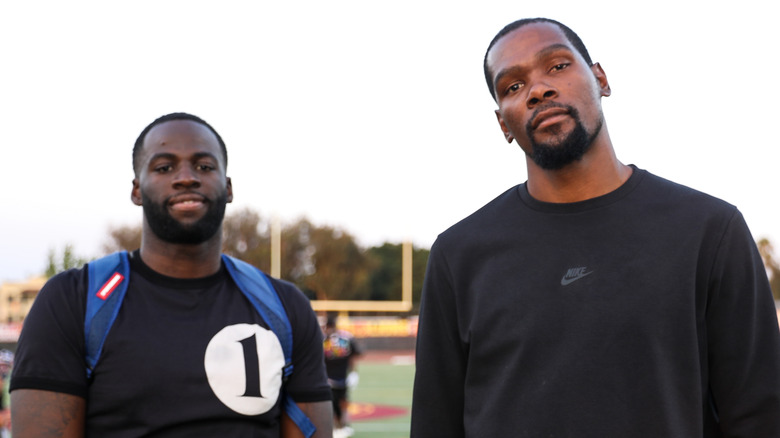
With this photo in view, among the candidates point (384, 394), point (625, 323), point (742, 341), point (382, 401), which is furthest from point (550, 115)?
point (384, 394)

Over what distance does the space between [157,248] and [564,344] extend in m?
1.46

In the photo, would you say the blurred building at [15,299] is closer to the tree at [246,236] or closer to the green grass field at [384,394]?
the tree at [246,236]

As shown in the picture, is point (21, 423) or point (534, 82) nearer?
point (534, 82)

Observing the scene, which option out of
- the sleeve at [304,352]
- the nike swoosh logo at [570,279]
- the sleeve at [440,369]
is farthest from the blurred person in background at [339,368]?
the nike swoosh logo at [570,279]

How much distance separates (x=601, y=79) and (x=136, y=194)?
158cm

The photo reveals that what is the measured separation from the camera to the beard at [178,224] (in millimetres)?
2732

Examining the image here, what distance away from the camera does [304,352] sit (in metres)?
2.86

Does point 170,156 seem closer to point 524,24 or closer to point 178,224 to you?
point 178,224

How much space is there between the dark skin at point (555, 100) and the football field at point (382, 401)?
338 inches

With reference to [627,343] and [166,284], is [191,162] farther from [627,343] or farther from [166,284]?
[627,343]

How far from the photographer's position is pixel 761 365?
183 cm

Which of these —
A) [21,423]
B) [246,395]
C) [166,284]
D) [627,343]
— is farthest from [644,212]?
[21,423]

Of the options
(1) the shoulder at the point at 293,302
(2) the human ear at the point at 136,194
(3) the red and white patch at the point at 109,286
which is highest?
(2) the human ear at the point at 136,194

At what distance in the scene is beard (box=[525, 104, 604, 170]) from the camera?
202 centimetres
